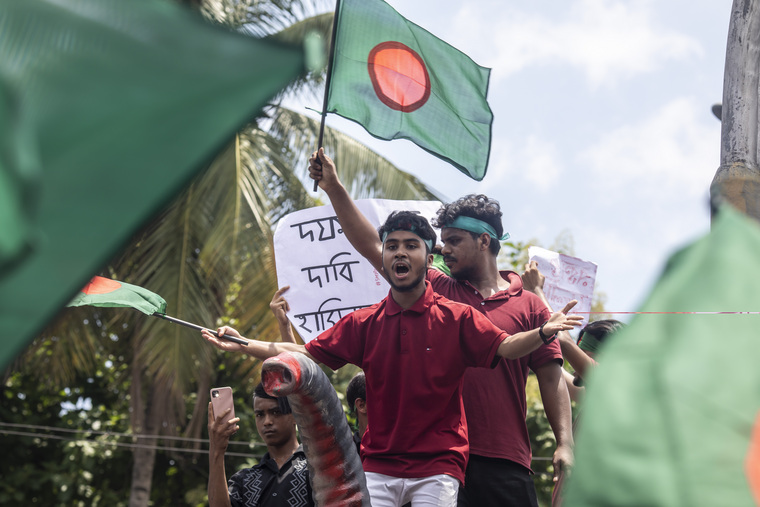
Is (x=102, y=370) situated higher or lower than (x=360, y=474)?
higher

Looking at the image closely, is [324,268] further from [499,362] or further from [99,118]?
[99,118]

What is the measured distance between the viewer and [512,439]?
3904 millimetres

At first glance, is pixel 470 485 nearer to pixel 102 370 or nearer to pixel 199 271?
pixel 199 271

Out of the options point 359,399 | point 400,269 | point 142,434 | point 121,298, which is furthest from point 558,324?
point 142,434

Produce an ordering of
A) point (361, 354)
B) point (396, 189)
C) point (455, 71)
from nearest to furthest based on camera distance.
→ 1. point (361, 354)
2. point (455, 71)
3. point (396, 189)

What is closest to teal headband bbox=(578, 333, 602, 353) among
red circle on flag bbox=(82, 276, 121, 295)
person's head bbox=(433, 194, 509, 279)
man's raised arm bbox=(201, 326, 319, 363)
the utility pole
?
person's head bbox=(433, 194, 509, 279)

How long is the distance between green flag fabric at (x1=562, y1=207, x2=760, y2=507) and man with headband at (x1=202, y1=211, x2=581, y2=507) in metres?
2.22

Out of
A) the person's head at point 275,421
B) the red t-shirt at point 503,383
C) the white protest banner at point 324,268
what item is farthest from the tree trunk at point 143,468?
the red t-shirt at point 503,383

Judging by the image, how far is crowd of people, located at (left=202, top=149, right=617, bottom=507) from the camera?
11.5 feet

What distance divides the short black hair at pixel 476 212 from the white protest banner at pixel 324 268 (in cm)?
113

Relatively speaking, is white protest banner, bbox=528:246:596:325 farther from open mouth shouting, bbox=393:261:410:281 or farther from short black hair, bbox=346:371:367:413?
open mouth shouting, bbox=393:261:410:281

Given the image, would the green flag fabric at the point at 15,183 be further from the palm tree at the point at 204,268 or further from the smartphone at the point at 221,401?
the palm tree at the point at 204,268

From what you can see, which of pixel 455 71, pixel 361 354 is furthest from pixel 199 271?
pixel 361 354

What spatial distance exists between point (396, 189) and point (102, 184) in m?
11.6
